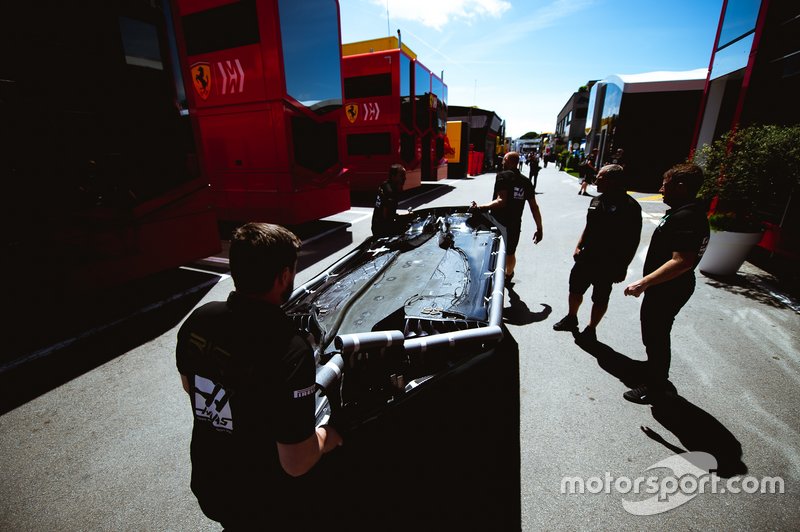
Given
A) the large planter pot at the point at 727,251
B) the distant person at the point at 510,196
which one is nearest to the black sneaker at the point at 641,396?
the distant person at the point at 510,196

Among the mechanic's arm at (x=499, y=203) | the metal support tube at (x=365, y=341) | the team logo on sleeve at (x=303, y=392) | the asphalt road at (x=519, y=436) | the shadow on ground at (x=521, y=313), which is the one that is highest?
the mechanic's arm at (x=499, y=203)

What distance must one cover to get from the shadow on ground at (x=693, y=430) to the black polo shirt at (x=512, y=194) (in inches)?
93.5

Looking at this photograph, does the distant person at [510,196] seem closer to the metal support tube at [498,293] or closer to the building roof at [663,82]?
the metal support tube at [498,293]

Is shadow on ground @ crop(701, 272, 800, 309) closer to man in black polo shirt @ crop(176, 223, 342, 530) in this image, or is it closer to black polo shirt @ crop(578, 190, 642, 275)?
black polo shirt @ crop(578, 190, 642, 275)

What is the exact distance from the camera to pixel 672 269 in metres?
2.60

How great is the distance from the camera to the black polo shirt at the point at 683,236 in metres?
2.56

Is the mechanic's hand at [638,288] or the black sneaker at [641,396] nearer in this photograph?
the mechanic's hand at [638,288]

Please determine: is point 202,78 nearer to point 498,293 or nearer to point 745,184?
point 498,293

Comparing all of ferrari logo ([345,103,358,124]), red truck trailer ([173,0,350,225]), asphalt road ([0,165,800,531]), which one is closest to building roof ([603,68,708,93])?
ferrari logo ([345,103,358,124])

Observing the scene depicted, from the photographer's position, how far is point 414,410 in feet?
5.72

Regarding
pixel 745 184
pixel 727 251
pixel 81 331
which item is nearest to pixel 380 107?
pixel 745 184

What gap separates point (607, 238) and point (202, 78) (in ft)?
29.4

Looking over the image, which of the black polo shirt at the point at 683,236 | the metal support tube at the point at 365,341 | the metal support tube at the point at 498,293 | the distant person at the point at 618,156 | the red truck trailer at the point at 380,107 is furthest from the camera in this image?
the distant person at the point at 618,156

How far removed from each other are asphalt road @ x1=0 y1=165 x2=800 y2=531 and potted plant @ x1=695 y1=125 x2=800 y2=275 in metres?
1.46
